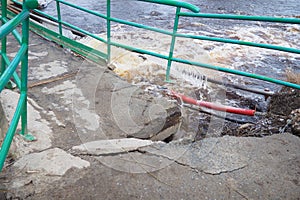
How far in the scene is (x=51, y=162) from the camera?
6.02ft

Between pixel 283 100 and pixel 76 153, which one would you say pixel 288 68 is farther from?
pixel 76 153

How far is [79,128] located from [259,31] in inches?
386

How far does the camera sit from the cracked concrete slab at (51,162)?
1.76 m

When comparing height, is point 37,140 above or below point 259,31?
above

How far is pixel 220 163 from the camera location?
195cm

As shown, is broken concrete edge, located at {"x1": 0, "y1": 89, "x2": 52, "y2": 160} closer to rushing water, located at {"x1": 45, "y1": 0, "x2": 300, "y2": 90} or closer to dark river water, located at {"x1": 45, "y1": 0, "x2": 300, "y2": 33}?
rushing water, located at {"x1": 45, "y1": 0, "x2": 300, "y2": 90}

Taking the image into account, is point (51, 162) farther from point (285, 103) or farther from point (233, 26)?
point (233, 26)

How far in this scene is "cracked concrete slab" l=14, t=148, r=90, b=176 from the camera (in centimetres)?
176

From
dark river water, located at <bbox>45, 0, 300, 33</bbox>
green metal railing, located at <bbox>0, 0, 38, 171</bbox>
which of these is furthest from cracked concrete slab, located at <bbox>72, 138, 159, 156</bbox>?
dark river water, located at <bbox>45, 0, 300, 33</bbox>

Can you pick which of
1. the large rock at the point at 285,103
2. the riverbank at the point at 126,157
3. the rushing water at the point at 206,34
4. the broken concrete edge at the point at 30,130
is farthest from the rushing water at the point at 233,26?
the broken concrete edge at the point at 30,130

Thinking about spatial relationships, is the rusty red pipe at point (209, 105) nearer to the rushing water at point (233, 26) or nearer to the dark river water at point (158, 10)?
the rushing water at point (233, 26)

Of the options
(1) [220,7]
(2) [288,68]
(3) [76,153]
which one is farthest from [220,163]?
(1) [220,7]

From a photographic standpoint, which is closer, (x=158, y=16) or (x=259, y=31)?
(x=259, y=31)

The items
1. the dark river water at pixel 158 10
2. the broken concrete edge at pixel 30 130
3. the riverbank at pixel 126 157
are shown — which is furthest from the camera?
the dark river water at pixel 158 10
